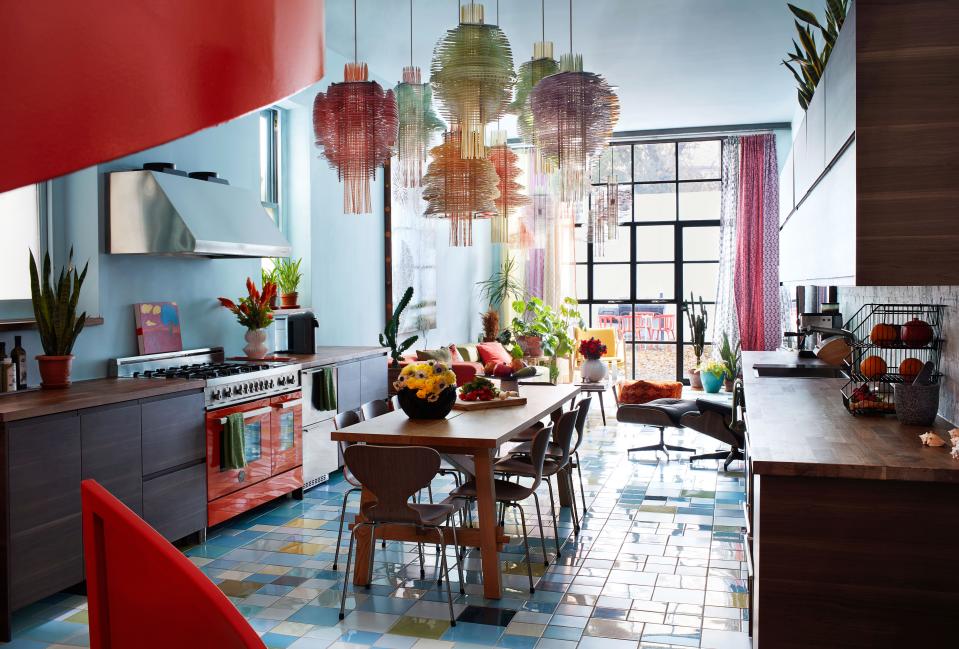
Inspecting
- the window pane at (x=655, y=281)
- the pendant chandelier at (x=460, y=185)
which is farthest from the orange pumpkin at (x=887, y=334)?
the window pane at (x=655, y=281)

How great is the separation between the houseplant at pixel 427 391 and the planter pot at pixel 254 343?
5.83 feet

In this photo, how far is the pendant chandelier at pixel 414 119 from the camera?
464cm

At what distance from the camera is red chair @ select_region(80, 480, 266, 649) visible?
775 mm

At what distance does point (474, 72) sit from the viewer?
13.1 feet

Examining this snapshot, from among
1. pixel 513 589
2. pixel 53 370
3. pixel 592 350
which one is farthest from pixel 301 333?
pixel 592 350

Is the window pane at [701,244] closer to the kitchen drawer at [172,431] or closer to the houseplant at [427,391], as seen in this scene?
the houseplant at [427,391]

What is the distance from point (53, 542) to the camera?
3609 mm

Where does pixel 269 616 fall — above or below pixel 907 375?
below

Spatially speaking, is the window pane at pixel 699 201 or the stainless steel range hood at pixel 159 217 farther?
the window pane at pixel 699 201

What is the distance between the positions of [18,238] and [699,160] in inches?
376

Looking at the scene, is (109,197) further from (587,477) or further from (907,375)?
(907,375)

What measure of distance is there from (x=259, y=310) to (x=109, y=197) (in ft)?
4.43

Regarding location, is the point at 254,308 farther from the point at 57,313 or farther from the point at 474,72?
the point at 474,72

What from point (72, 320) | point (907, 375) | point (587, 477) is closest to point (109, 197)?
point (72, 320)
